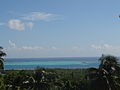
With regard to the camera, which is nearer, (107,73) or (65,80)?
(107,73)

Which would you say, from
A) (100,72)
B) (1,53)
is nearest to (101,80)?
(100,72)

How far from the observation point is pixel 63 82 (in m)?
65.9

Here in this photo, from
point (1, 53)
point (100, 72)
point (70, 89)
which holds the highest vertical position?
point (1, 53)

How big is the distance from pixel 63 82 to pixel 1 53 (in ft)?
87.4

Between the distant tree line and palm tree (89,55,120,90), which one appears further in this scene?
the distant tree line

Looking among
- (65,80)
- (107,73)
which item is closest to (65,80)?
(65,80)

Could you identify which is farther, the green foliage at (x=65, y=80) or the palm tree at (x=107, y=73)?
the green foliage at (x=65, y=80)

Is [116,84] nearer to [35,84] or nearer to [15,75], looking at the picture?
[35,84]

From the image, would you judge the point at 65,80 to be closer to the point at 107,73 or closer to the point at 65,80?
the point at 65,80

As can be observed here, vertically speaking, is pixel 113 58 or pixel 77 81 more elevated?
pixel 113 58

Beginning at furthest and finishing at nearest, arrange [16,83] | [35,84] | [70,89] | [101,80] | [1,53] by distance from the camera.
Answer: [70,89] < [16,83] < [35,84] < [1,53] < [101,80]

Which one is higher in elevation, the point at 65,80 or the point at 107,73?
the point at 107,73

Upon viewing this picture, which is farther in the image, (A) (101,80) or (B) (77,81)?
(B) (77,81)

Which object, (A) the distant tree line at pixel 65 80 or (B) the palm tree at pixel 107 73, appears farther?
(A) the distant tree line at pixel 65 80
